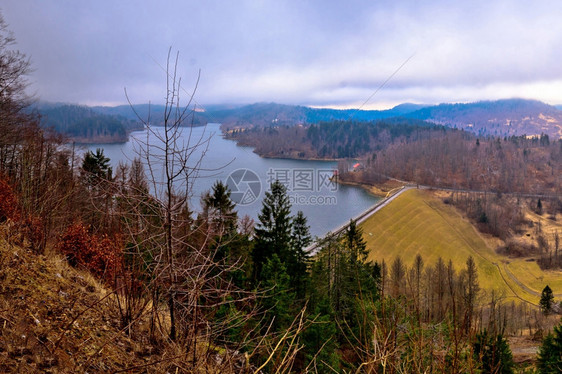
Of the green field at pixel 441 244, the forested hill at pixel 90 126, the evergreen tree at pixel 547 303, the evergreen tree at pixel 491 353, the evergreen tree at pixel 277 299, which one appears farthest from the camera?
the forested hill at pixel 90 126

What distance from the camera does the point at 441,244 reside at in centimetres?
3938

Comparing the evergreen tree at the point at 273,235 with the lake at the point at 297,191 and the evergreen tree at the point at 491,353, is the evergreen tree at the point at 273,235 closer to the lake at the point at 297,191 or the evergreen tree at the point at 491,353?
the evergreen tree at the point at 491,353

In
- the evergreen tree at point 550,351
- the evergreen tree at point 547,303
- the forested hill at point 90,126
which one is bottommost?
the evergreen tree at point 547,303

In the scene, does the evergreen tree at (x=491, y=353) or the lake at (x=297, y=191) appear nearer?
the evergreen tree at (x=491, y=353)

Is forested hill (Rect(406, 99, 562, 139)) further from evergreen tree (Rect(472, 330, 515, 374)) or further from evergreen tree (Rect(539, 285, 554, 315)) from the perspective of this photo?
evergreen tree (Rect(472, 330, 515, 374))

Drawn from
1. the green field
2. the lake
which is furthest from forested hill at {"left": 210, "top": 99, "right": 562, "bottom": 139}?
the green field

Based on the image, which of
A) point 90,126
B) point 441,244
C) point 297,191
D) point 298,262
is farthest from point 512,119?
point 298,262

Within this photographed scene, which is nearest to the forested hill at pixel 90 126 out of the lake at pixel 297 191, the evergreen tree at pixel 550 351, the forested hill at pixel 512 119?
the lake at pixel 297 191

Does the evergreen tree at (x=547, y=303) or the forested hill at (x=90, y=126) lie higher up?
the forested hill at (x=90, y=126)

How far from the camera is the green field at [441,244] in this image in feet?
108

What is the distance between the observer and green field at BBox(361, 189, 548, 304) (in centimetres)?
3283

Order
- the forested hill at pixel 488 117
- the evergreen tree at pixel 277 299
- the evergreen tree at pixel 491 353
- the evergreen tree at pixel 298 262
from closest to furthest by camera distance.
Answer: the evergreen tree at pixel 491 353 < the evergreen tree at pixel 277 299 < the evergreen tree at pixel 298 262 < the forested hill at pixel 488 117

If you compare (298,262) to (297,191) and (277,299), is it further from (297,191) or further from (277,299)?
(297,191)

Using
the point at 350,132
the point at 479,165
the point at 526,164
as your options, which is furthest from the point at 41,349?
the point at 350,132
